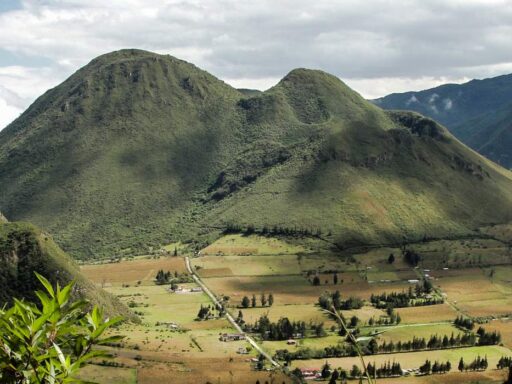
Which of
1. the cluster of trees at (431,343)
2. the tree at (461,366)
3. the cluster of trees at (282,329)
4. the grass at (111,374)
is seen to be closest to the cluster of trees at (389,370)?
the tree at (461,366)

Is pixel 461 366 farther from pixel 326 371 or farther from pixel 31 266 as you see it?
pixel 31 266

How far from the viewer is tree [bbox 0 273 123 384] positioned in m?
13.7

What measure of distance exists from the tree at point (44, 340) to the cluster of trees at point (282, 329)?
579 ft

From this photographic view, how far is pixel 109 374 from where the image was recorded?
5743 inches

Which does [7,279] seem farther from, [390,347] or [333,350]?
[390,347]

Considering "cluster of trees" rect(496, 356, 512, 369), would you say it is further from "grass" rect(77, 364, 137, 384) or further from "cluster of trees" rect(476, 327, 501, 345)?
"grass" rect(77, 364, 137, 384)

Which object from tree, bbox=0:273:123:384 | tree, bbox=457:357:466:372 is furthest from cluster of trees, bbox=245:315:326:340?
tree, bbox=0:273:123:384

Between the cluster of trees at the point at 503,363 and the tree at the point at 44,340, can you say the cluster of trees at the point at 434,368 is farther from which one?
the tree at the point at 44,340

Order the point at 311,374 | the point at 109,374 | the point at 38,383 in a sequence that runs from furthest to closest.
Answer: the point at 311,374 → the point at 109,374 → the point at 38,383

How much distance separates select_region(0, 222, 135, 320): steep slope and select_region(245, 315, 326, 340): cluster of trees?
39.2m

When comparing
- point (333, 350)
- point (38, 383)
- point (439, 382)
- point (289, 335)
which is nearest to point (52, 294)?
point (38, 383)

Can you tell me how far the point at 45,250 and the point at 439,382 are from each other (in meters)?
118

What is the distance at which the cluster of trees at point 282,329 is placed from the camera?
616 ft

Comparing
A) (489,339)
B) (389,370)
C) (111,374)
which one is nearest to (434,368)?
(389,370)
